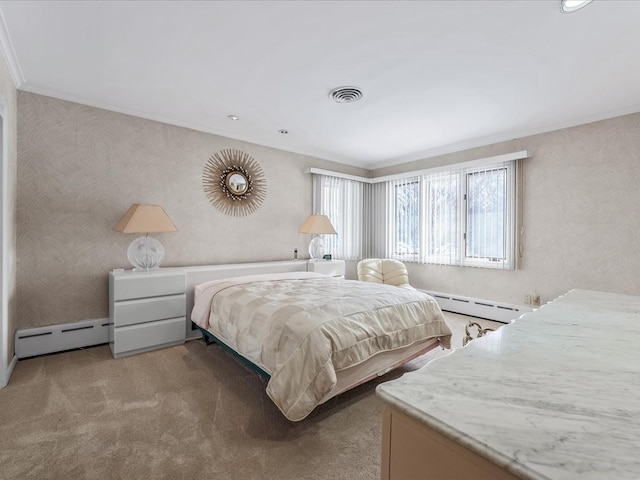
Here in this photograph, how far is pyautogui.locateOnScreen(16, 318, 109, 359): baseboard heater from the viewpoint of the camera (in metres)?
2.77

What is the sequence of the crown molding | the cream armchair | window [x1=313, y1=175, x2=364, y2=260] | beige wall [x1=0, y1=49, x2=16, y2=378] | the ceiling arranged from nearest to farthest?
the ceiling
the crown molding
beige wall [x1=0, y1=49, x2=16, y2=378]
the cream armchair
window [x1=313, y1=175, x2=364, y2=260]

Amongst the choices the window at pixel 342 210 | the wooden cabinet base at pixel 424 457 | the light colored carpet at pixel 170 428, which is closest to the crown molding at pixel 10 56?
the light colored carpet at pixel 170 428

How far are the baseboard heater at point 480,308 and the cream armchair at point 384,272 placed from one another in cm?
58

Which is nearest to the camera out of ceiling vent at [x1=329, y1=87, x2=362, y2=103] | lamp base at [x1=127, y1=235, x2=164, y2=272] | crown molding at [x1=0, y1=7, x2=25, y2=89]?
crown molding at [x1=0, y1=7, x2=25, y2=89]

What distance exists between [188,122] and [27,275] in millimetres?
2223

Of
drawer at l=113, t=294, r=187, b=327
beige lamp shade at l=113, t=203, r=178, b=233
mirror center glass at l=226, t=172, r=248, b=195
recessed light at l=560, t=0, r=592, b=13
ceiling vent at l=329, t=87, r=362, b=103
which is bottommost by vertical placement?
drawer at l=113, t=294, r=187, b=327

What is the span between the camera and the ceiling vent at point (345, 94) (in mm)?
2761

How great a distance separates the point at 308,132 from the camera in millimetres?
3922

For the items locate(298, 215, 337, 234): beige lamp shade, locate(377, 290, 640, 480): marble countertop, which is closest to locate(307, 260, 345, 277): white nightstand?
locate(298, 215, 337, 234): beige lamp shade

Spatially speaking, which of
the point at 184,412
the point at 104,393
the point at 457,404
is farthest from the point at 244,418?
the point at 457,404

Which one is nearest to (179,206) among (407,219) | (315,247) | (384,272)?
(315,247)

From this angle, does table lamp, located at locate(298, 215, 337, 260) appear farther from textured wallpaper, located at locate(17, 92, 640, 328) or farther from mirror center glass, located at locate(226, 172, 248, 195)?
mirror center glass, located at locate(226, 172, 248, 195)

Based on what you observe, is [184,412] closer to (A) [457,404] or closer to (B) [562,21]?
(A) [457,404]

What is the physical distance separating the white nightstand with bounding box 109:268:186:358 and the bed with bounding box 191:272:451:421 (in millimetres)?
319
